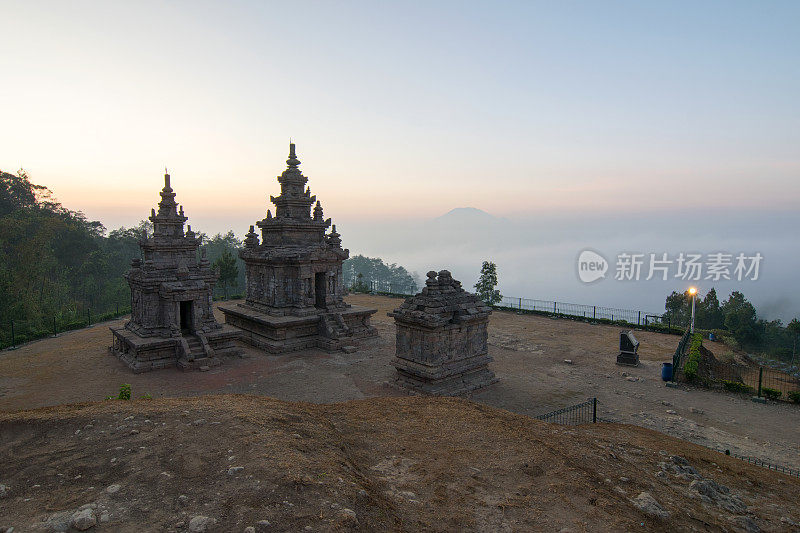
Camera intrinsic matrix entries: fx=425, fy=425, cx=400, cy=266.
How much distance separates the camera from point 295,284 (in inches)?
950

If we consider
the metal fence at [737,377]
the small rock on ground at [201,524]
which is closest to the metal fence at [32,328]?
the small rock on ground at [201,524]

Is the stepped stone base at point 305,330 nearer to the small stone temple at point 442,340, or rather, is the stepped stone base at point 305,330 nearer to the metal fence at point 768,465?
the small stone temple at point 442,340

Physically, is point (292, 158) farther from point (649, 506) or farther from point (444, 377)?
point (649, 506)

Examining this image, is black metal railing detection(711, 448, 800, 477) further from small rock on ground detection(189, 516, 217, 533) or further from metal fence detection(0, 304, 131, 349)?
metal fence detection(0, 304, 131, 349)

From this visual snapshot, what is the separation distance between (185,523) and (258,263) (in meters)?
20.4

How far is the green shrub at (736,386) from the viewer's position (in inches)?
634

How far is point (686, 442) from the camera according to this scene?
11.7 meters

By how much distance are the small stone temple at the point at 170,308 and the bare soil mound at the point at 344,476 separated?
880 centimetres

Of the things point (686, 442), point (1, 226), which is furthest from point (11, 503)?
point (1, 226)

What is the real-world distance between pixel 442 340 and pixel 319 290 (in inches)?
464

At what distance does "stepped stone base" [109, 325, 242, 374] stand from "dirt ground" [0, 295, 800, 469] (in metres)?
0.53

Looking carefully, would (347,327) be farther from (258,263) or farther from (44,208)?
(44,208)

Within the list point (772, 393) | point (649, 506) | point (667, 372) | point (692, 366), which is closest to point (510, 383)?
point (667, 372)

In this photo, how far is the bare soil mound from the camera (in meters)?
6.23
